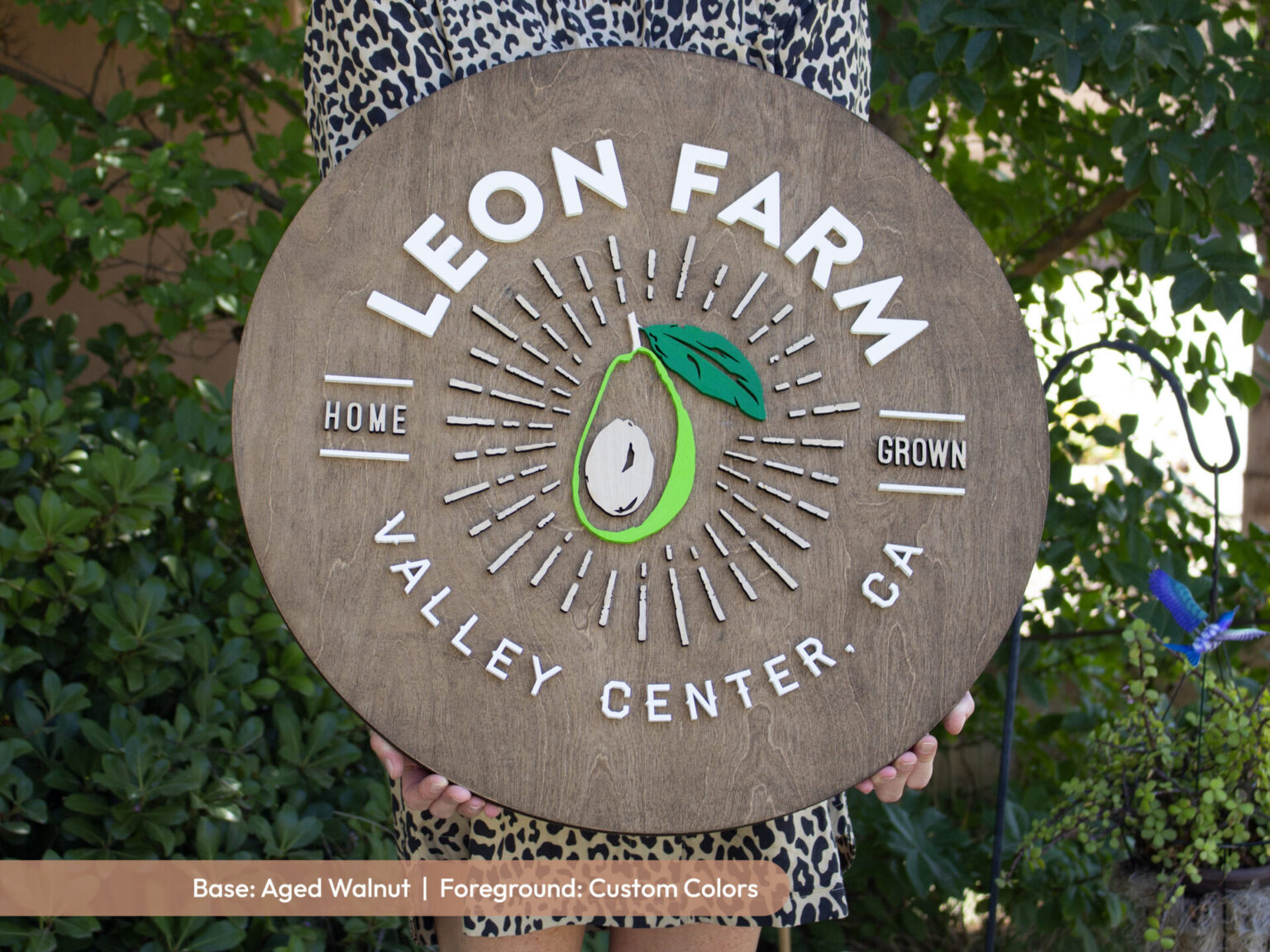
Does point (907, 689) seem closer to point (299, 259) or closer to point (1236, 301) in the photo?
point (299, 259)

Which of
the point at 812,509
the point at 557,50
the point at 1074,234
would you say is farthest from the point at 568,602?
the point at 1074,234

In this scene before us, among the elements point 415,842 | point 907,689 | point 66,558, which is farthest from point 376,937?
point 907,689

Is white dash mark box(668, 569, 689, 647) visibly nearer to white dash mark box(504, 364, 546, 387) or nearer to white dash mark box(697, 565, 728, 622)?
white dash mark box(697, 565, 728, 622)

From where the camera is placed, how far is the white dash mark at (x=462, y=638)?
1003mm

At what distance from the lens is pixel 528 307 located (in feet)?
3.42

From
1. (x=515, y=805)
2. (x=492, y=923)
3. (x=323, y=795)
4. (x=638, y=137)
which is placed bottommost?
(x=323, y=795)

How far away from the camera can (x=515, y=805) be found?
99 centimetres

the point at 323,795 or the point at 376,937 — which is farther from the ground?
the point at 323,795

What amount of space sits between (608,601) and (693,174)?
0.42 m

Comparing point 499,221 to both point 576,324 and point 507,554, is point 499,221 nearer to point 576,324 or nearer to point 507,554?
point 576,324

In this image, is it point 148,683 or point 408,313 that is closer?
point 408,313

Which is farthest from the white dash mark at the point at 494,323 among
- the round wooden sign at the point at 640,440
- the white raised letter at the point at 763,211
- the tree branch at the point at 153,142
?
the tree branch at the point at 153,142

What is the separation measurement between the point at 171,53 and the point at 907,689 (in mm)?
2481

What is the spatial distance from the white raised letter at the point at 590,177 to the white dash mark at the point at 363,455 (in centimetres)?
28
